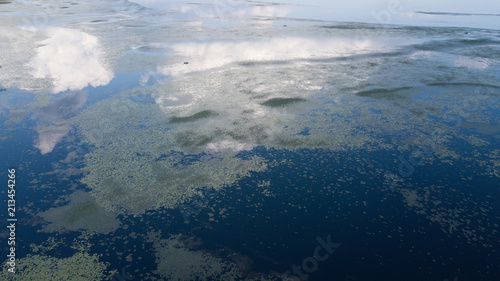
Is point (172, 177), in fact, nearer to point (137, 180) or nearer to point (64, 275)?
point (137, 180)

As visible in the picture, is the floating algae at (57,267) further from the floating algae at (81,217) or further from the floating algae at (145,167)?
the floating algae at (145,167)

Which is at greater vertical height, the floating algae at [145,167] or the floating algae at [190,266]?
the floating algae at [145,167]

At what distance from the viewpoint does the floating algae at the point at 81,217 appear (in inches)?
128

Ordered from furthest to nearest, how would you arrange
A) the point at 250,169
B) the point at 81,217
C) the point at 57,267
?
the point at 250,169 → the point at 81,217 → the point at 57,267

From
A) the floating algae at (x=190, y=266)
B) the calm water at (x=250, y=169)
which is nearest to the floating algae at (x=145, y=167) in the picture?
the calm water at (x=250, y=169)

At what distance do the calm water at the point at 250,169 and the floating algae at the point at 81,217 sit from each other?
0.02m

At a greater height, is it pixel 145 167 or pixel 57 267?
pixel 145 167

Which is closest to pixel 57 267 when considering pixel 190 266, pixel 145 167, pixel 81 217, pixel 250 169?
pixel 81 217

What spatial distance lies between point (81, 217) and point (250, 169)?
201cm

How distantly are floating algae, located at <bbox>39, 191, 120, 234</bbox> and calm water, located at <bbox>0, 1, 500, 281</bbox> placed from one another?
0.02m

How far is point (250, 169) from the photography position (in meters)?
4.23

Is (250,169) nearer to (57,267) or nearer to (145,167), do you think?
(145,167)

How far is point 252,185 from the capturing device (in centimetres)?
391

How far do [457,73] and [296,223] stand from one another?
7.51 metres
